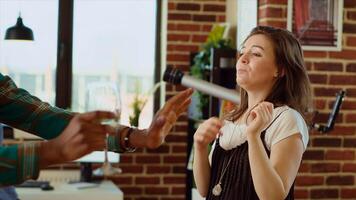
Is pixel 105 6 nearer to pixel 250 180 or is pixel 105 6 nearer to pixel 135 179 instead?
pixel 135 179

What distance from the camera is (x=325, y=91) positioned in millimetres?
3033

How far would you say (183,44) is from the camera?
14.2 ft

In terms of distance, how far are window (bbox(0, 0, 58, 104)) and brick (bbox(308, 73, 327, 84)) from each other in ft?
6.83

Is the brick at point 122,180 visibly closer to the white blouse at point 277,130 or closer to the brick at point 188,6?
the brick at point 188,6

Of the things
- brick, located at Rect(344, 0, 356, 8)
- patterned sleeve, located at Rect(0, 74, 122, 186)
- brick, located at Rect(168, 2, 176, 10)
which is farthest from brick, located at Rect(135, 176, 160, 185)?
patterned sleeve, located at Rect(0, 74, 122, 186)

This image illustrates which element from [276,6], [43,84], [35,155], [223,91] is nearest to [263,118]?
[223,91]

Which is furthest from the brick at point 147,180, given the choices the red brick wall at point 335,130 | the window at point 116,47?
the red brick wall at point 335,130

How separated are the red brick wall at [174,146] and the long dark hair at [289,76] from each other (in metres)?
2.39

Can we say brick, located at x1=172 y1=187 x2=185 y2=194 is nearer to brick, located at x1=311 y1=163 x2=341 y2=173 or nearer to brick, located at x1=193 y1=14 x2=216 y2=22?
brick, located at x1=193 y1=14 x2=216 y2=22

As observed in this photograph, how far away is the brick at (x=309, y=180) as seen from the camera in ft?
9.91

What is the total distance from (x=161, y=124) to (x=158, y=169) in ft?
10.4

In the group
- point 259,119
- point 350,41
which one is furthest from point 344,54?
point 259,119

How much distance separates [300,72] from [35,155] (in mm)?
1178

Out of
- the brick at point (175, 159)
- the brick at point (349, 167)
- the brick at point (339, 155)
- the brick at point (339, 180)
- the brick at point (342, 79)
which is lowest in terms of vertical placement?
the brick at point (175, 159)
